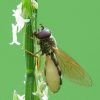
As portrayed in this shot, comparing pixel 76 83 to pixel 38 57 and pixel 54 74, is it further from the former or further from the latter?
pixel 38 57

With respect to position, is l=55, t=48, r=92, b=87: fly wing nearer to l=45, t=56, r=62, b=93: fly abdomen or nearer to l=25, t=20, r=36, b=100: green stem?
l=45, t=56, r=62, b=93: fly abdomen

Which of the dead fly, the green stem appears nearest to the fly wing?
the dead fly

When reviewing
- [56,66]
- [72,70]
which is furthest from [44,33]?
[72,70]

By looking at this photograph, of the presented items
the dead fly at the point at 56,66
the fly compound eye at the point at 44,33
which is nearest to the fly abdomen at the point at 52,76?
the dead fly at the point at 56,66

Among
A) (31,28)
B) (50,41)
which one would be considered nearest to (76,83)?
(50,41)

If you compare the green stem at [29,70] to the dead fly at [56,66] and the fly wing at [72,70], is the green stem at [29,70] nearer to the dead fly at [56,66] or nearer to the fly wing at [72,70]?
the dead fly at [56,66]

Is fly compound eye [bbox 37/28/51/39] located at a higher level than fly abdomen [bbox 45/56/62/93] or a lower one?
higher

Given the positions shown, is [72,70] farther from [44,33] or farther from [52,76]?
[44,33]
